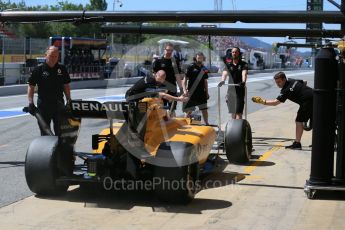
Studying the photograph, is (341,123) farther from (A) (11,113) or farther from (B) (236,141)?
(A) (11,113)

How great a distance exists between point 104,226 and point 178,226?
75 cm

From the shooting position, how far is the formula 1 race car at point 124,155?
21.1ft

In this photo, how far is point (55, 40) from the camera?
105ft

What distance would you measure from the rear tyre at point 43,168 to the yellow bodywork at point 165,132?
66cm

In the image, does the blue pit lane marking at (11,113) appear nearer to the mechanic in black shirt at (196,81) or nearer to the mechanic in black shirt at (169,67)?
the mechanic in black shirt at (196,81)

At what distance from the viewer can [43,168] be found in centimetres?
655

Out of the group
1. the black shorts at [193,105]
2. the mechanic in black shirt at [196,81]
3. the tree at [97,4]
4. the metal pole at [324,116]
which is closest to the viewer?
the metal pole at [324,116]

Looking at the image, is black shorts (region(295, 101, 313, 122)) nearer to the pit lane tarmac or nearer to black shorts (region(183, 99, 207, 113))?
black shorts (region(183, 99, 207, 113))

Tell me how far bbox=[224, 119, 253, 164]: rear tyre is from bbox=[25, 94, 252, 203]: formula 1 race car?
166cm

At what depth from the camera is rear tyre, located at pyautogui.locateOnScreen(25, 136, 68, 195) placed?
6.57m

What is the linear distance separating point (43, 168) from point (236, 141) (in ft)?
11.2

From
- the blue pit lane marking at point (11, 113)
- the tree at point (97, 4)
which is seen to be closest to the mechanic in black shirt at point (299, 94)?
the blue pit lane marking at point (11, 113)

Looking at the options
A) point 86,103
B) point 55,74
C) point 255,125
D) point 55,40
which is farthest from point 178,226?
point 55,40

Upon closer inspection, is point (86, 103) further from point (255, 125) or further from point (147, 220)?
point (255, 125)
